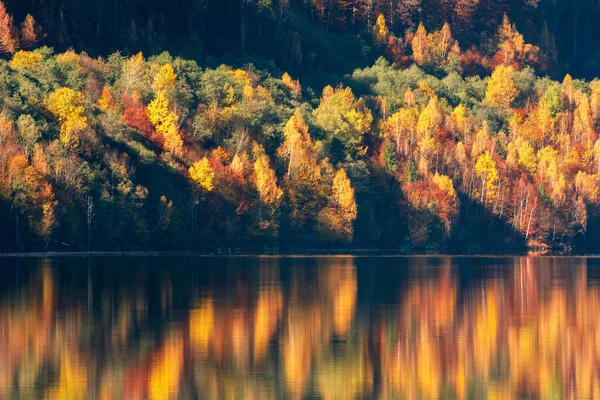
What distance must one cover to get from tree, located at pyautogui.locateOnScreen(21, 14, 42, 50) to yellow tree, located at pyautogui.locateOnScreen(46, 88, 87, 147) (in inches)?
1026

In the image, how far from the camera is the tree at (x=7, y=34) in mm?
147250

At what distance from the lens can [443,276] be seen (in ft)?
274

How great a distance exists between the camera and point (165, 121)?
13500 cm

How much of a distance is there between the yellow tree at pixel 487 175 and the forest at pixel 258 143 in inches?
8.0

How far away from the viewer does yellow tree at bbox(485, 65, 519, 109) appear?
19338cm

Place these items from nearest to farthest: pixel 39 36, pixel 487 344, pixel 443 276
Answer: pixel 487 344 → pixel 443 276 → pixel 39 36

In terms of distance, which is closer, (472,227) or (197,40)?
(472,227)

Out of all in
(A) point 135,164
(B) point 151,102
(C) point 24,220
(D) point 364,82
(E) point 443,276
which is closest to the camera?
(E) point 443,276

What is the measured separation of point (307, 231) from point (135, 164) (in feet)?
84.1

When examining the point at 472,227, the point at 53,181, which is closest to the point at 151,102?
the point at 53,181

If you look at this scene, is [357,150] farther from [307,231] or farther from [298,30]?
[298,30]

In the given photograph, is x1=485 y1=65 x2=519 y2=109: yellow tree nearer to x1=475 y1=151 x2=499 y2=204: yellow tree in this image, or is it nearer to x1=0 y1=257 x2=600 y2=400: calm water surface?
x1=475 y1=151 x2=499 y2=204: yellow tree

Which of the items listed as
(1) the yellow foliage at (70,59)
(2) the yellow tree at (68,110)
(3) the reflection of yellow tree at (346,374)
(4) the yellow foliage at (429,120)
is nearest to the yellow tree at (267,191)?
(2) the yellow tree at (68,110)

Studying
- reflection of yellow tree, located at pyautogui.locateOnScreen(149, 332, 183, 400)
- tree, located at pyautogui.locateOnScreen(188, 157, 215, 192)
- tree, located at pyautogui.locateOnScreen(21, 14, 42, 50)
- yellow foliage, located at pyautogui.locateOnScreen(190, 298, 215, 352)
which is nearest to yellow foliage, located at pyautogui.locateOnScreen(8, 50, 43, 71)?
tree, located at pyautogui.locateOnScreen(21, 14, 42, 50)
